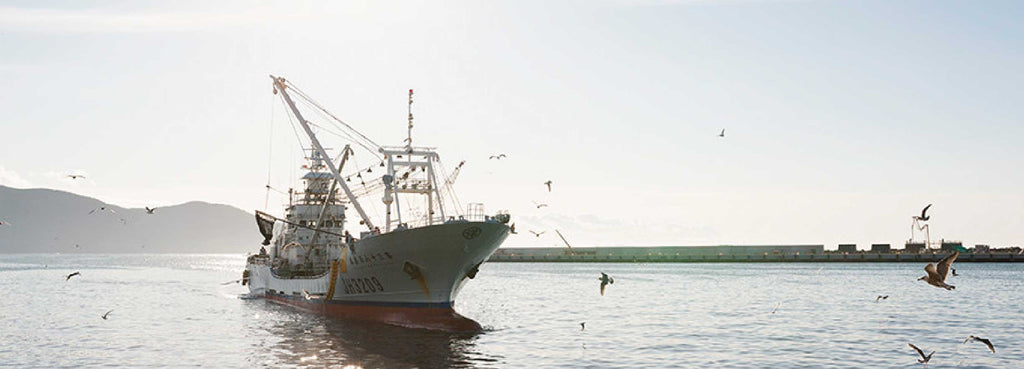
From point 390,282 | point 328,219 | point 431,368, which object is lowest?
point 431,368

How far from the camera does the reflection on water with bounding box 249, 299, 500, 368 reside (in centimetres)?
3284

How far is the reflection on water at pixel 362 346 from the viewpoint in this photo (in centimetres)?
3284

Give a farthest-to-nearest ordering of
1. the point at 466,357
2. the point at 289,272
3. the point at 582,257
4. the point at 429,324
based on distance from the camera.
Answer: the point at 582,257
the point at 289,272
the point at 429,324
the point at 466,357

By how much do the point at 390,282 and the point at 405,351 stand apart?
33.3 feet

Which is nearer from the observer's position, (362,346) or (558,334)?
(362,346)

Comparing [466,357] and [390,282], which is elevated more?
[390,282]

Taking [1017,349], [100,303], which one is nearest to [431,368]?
[1017,349]

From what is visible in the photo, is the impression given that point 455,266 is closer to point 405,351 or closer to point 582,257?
point 405,351

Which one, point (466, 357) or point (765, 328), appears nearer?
point (466, 357)

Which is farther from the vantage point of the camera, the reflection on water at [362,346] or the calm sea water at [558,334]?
the calm sea water at [558,334]

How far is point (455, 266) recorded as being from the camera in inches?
1750

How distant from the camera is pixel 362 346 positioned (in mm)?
37312

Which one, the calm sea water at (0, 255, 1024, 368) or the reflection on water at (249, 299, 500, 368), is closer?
the reflection on water at (249, 299, 500, 368)

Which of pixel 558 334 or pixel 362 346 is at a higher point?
pixel 558 334
